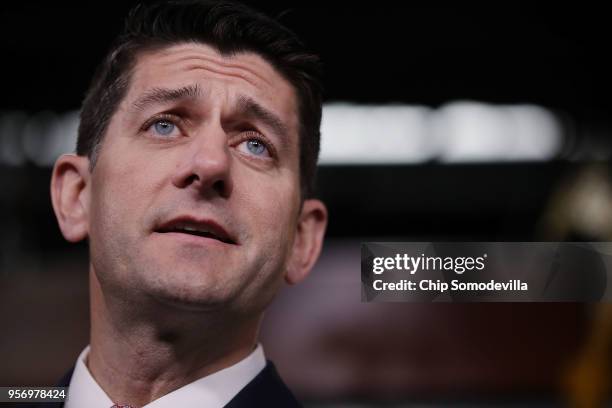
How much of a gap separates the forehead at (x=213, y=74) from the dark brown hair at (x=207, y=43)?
0.05ft

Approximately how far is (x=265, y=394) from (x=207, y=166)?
14.9 inches

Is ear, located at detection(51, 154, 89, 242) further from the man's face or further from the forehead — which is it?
the forehead

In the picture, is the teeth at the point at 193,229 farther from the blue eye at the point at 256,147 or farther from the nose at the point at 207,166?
the blue eye at the point at 256,147

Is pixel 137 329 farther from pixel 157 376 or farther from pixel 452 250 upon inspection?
→ pixel 452 250

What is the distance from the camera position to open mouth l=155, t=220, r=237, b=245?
3.25ft

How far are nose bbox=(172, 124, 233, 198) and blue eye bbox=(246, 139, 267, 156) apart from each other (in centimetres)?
7

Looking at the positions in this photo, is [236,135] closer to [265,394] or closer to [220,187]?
[220,187]

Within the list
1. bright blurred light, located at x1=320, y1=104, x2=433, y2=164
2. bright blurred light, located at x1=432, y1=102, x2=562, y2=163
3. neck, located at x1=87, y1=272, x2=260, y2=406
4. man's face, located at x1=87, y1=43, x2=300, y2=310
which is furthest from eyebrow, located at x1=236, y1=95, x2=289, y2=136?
bright blurred light, located at x1=432, y1=102, x2=562, y2=163

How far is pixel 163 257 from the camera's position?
3.20 ft

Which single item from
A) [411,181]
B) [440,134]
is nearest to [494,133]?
[440,134]

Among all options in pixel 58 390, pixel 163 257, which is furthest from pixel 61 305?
pixel 163 257

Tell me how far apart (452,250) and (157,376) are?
2.02 feet

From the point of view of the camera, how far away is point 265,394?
107 cm

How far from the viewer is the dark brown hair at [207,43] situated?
3.77 feet
